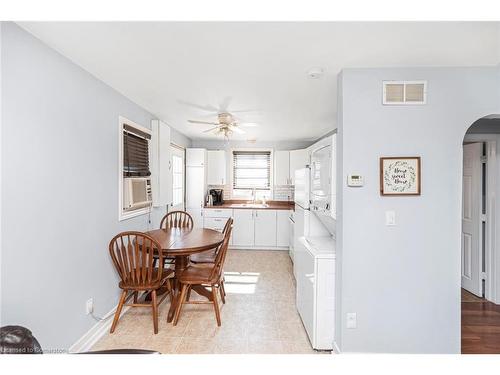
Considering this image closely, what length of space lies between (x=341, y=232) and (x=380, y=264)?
37 cm

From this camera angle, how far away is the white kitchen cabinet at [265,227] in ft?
18.3

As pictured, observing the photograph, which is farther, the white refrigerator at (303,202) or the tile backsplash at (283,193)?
the tile backsplash at (283,193)

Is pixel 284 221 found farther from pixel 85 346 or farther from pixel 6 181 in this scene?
pixel 6 181

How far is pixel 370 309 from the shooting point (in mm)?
2082

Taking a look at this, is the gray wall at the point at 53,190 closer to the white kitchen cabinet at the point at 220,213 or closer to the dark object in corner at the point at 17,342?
the dark object in corner at the point at 17,342

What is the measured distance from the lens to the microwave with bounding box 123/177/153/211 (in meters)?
2.96

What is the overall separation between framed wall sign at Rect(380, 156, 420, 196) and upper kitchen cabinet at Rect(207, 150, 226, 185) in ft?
13.5

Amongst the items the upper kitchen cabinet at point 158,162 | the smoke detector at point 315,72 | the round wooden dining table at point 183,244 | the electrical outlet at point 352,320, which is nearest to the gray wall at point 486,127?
the smoke detector at point 315,72

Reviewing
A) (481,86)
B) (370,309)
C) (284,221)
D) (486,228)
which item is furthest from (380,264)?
(284,221)

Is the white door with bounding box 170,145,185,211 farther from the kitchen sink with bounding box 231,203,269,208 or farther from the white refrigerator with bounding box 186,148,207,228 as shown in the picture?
the kitchen sink with bounding box 231,203,269,208

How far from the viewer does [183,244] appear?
9.07ft

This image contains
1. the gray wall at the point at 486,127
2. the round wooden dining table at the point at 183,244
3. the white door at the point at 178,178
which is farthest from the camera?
the white door at the point at 178,178

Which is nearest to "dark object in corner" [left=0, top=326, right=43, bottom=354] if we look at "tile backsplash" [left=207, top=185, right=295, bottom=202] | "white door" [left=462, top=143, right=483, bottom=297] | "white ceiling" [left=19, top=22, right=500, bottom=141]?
"white ceiling" [left=19, top=22, right=500, bottom=141]
